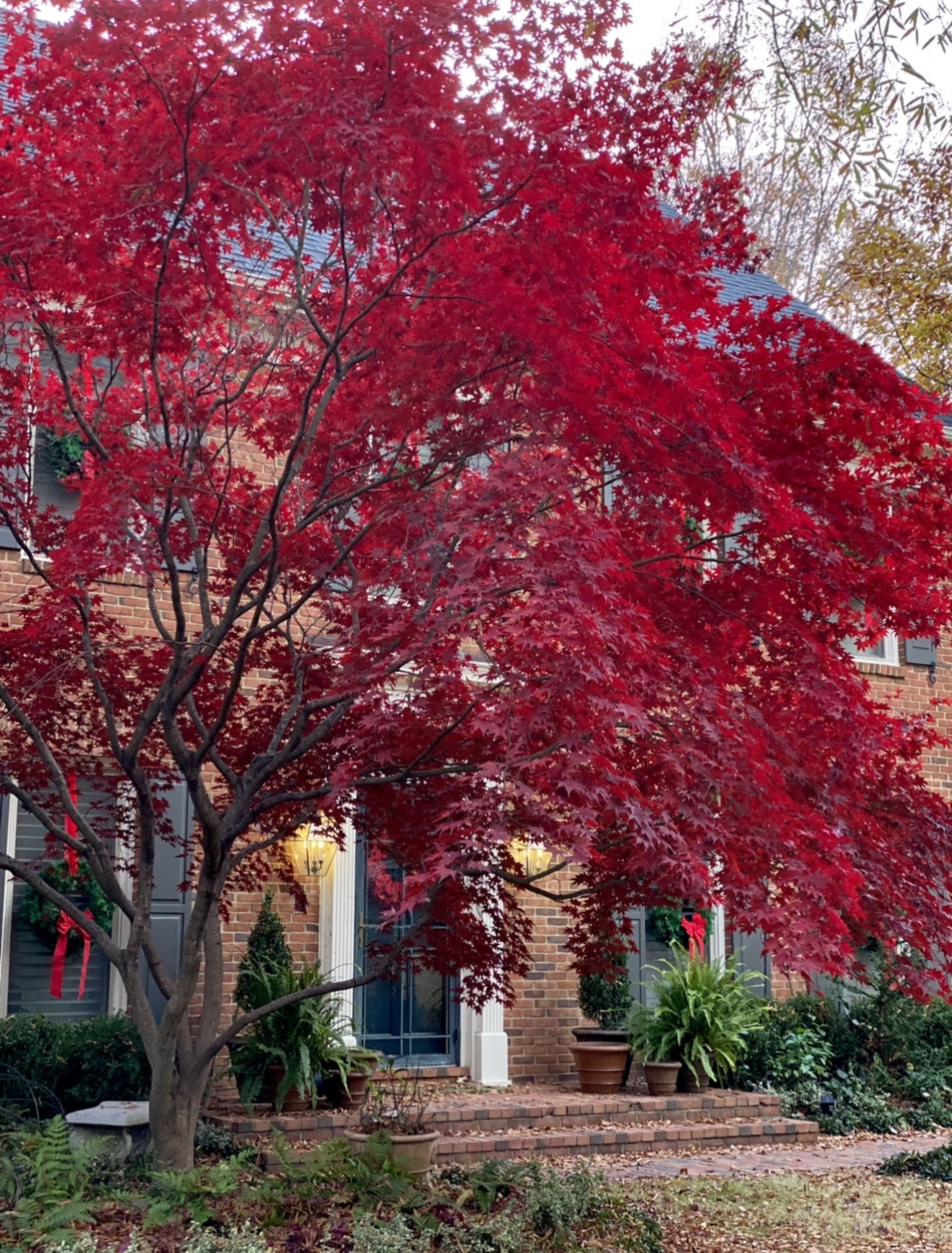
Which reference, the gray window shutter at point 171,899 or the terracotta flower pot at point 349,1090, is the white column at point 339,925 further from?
the gray window shutter at point 171,899

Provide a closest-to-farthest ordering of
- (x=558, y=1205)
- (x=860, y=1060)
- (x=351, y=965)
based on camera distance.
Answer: (x=558, y=1205)
(x=351, y=965)
(x=860, y=1060)

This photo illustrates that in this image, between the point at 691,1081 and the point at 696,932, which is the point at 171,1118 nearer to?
the point at 691,1081

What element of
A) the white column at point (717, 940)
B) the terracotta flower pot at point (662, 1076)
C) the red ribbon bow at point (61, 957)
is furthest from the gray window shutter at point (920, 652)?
the red ribbon bow at point (61, 957)

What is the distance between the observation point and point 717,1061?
11.6 meters

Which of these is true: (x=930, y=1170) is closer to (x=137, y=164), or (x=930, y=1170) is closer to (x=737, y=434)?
(x=737, y=434)

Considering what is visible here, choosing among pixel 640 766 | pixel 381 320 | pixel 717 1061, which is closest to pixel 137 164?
pixel 381 320

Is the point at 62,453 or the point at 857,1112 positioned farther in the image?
the point at 857,1112

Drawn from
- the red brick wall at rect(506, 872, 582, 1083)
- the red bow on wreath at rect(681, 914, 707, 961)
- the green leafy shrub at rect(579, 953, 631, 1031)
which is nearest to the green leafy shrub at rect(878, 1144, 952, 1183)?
the red bow on wreath at rect(681, 914, 707, 961)

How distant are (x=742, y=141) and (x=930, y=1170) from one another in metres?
16.3

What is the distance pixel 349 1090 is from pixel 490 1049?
1992mm

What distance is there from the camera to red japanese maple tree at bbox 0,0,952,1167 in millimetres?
5262

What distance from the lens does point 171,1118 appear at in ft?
21.8

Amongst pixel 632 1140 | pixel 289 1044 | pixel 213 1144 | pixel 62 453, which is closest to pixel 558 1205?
pixel 213 1144

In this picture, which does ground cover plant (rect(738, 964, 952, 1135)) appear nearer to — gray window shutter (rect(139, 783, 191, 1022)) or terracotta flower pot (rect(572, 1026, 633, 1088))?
terracotta flower pot (rect(572, 1026, 633, 1088))
